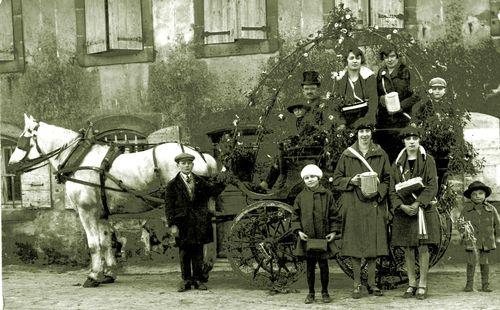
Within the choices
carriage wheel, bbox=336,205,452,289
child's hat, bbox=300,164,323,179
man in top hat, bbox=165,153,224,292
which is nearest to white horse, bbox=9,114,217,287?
man in top hat, bbox=165,153,224,292

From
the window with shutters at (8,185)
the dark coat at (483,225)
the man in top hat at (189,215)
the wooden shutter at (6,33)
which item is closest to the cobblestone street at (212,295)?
the man in top hat at (189,215)

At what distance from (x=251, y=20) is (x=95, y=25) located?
269 cm

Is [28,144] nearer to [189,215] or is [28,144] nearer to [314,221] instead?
[189,215]

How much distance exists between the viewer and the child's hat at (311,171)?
8.26 meters

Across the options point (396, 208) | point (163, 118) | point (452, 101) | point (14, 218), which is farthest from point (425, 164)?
point (14, 218)

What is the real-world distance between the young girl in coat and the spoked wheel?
486 mm

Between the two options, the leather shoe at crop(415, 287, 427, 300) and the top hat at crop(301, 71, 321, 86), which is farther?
the top hat at crop(301, 71, 321, 86)

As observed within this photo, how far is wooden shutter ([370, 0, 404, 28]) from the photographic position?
11.9 metres

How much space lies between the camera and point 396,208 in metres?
8.30

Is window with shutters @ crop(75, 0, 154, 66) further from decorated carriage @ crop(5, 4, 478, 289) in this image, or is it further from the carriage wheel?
the carriage wheel

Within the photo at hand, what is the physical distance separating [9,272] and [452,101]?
7.55m

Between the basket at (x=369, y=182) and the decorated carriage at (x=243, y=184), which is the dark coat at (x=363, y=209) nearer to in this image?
the basket at (x=369, y=182)

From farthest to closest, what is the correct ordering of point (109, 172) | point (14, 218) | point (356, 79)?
Result: 1. point (14, 218)
2. point (109, 172)
3. point (356, 79)

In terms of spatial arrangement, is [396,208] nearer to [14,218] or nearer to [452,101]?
[452,101]
